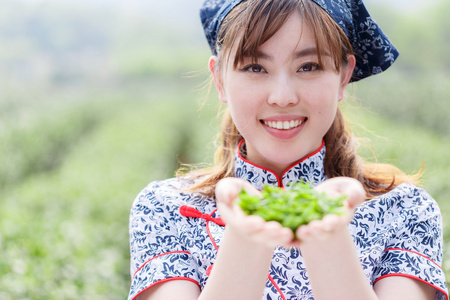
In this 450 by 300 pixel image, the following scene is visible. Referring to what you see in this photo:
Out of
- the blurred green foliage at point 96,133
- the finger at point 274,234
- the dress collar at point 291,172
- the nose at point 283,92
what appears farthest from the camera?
the blurred green foliage at point 96,133

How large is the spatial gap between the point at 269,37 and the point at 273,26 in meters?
0.03

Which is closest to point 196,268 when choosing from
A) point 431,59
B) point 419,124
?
point 419,124

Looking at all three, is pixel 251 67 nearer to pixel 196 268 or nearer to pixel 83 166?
pixel 196 268

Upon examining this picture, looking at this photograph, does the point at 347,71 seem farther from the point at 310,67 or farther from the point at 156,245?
the point at 156,245

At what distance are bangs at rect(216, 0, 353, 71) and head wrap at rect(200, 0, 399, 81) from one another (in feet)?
0.19

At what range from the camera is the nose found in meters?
1.46

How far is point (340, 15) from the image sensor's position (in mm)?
1568

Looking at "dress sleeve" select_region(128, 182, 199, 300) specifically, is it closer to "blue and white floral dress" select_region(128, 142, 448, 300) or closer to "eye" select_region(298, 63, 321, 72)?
"blue and white floral dress" select_region(128, 142, 448, 300)

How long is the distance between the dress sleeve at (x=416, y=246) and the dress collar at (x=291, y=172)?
0.94ft

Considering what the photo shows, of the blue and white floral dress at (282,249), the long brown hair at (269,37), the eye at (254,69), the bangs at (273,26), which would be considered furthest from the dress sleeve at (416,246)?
the eye at (254,69)

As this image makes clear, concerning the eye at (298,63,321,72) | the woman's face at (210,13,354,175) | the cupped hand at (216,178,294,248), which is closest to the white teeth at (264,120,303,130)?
the woman's face at (210,13,354,175)

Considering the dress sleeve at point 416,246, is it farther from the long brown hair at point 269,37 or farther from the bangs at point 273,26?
the bangs at point 273,26

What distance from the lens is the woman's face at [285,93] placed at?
148cm

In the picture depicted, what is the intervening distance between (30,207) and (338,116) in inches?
158
